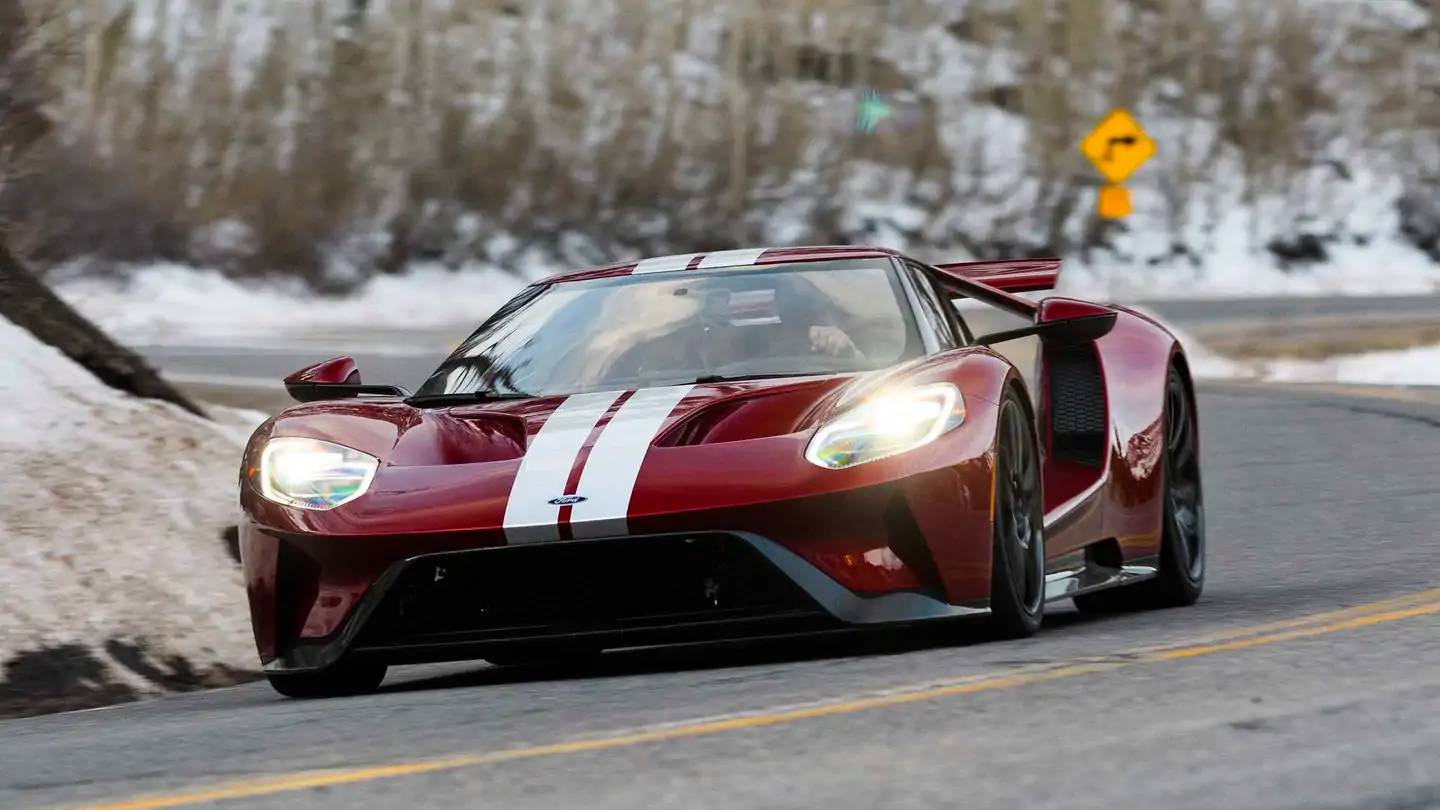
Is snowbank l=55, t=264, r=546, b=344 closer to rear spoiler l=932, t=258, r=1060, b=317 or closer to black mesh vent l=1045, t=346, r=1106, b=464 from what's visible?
rear spoiler l=932, t=258, r=1060, b=317

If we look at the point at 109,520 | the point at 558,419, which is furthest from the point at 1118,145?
the point at 558,419

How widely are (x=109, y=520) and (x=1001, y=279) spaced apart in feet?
11.1

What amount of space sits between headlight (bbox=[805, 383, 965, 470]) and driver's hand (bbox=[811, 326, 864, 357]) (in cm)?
66

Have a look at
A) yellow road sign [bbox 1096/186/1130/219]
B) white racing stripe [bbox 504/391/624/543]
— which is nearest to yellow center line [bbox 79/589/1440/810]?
white racing stripe [bbox 504/391/624/543]

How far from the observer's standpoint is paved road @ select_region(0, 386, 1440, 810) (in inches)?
161

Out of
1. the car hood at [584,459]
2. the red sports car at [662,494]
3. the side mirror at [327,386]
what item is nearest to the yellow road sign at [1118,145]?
the red sports car at [662,494]

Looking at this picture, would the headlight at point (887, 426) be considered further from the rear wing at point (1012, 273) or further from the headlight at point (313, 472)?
the rear wing at point (1012, 273)

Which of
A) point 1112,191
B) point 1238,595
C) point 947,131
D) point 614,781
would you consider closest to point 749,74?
point 947,131

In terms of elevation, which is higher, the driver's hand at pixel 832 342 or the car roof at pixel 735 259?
the car roof at pixel 735 259

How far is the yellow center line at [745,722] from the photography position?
4391mm

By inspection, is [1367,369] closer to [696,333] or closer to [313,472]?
[696,333]

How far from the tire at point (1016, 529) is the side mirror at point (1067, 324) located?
1.37 ft

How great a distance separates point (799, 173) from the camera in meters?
51.8

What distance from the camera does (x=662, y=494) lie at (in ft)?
18.9
